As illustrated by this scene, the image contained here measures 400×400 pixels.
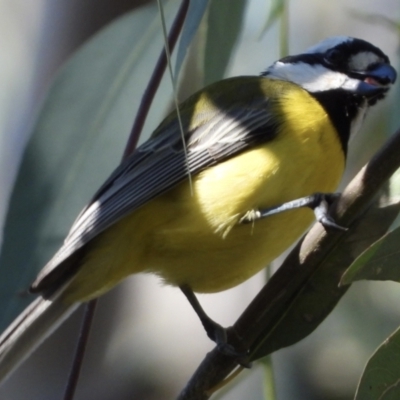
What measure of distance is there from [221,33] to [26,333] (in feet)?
2.16

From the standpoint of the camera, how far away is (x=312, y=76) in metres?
1.88

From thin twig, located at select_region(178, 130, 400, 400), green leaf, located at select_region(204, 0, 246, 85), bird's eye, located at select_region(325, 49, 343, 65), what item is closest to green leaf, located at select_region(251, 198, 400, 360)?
thin twig, located at select_region(178, 130, 400, 400)

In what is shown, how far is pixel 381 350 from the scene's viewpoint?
1.04 metres

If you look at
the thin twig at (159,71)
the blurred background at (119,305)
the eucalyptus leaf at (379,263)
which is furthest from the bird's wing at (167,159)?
the blurred background at (119,305)

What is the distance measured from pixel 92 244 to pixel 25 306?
174mm

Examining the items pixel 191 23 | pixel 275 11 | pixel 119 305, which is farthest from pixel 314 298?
pixel 119 305

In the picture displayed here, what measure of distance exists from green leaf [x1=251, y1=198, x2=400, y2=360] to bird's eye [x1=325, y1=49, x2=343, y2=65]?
639 mm

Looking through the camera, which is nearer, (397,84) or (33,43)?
(397,84)

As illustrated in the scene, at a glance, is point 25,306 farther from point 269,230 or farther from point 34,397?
point 34,397

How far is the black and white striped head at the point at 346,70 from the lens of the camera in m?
1.70

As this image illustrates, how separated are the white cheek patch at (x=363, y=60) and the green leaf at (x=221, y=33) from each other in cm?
31

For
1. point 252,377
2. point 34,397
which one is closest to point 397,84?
point 252,377

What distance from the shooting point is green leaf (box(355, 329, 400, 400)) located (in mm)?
1035

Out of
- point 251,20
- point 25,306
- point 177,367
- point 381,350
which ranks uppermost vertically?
point 251,20
